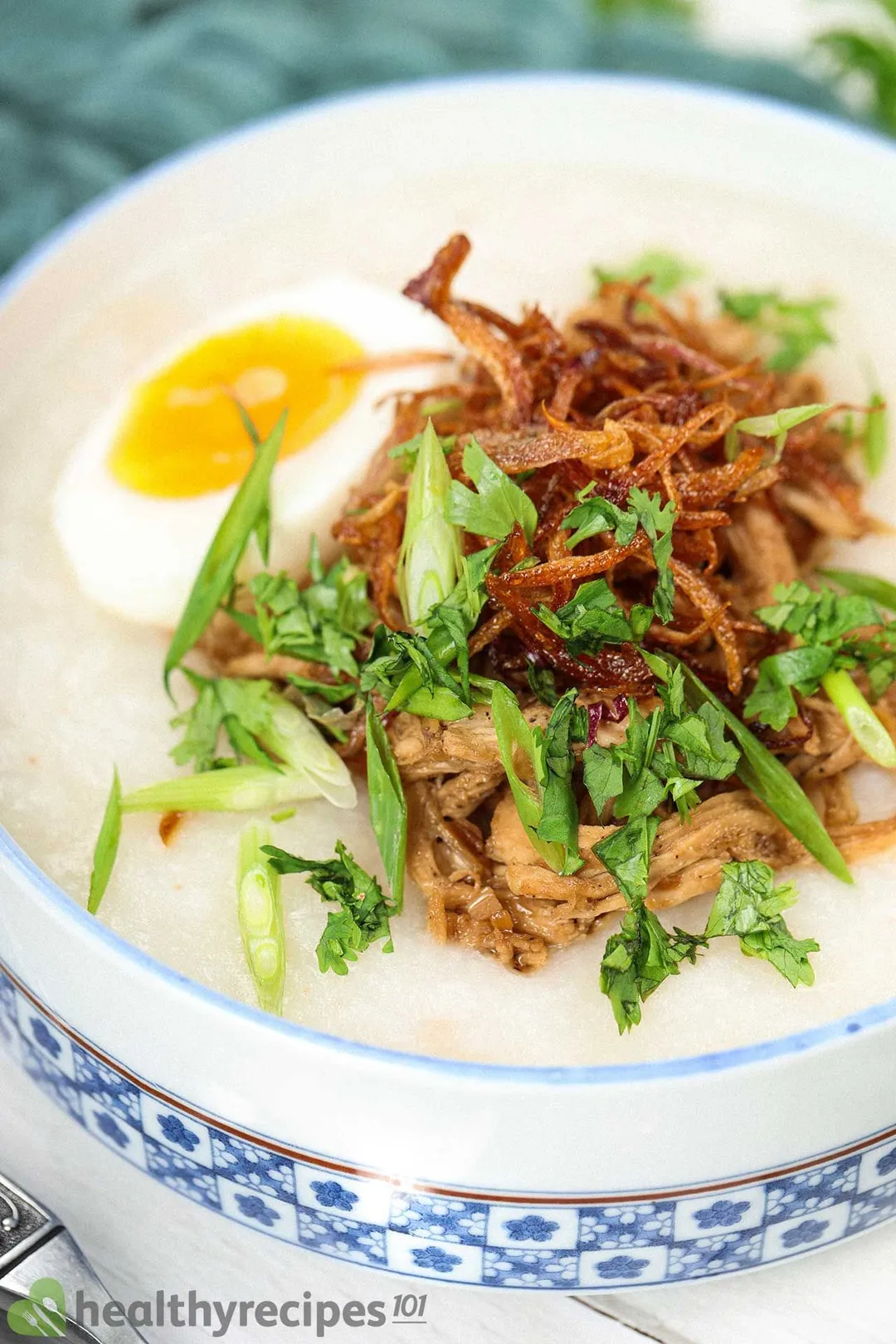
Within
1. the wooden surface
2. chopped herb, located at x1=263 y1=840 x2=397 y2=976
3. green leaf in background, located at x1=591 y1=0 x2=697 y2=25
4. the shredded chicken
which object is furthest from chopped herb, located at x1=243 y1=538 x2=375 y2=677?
green leaf in background, located at x1=591 y1=0 x2=697 y2=25

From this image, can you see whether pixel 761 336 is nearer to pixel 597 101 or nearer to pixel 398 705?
pixel 597 101

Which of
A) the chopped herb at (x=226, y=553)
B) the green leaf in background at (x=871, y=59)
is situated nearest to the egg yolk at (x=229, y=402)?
the chopped herb at (x=226, y=553)

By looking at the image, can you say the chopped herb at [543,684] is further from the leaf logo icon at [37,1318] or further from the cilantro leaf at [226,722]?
the leaf logo icon at [37,1318]

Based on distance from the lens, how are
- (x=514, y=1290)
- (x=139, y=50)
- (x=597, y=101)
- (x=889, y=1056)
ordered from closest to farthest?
(x=889, y=1056) < (x=514, y=1290) < (x=597, y=101) < (x=139, y=50)

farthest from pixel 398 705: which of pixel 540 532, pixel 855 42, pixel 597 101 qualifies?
pixel 855 42

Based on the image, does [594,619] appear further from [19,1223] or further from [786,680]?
[19,1223]

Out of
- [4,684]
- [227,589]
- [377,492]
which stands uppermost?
[377,492]

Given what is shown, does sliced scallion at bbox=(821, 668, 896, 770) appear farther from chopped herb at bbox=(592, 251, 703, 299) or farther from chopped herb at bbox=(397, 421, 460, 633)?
chopped herb at bbox=(592, 251, 703, 299)
